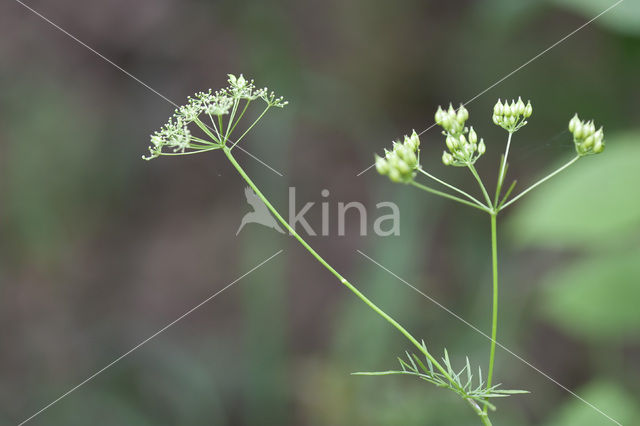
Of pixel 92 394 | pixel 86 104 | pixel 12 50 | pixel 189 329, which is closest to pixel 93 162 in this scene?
pixel 86 104

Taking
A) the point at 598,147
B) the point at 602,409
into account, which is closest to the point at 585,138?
the point at 598,147

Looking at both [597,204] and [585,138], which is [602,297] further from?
[585,138]

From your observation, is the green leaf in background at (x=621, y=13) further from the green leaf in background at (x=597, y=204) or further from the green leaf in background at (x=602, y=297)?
the green leaf in background at (x=602, y=297)

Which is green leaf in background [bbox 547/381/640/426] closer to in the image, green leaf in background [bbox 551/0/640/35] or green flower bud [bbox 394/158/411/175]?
green leaf in background [bbox 551/0/640/35]

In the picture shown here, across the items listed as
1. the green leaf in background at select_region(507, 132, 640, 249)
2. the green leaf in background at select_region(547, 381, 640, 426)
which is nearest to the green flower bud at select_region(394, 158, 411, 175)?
the green leaf in background at select_region(507, 132, 640, 249)

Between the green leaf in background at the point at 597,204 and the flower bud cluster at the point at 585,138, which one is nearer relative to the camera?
the flower bud cluster at the point at 585,138

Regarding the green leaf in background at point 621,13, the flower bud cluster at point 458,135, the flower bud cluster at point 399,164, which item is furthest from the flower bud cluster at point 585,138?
the green leaf in background at point 621,13
